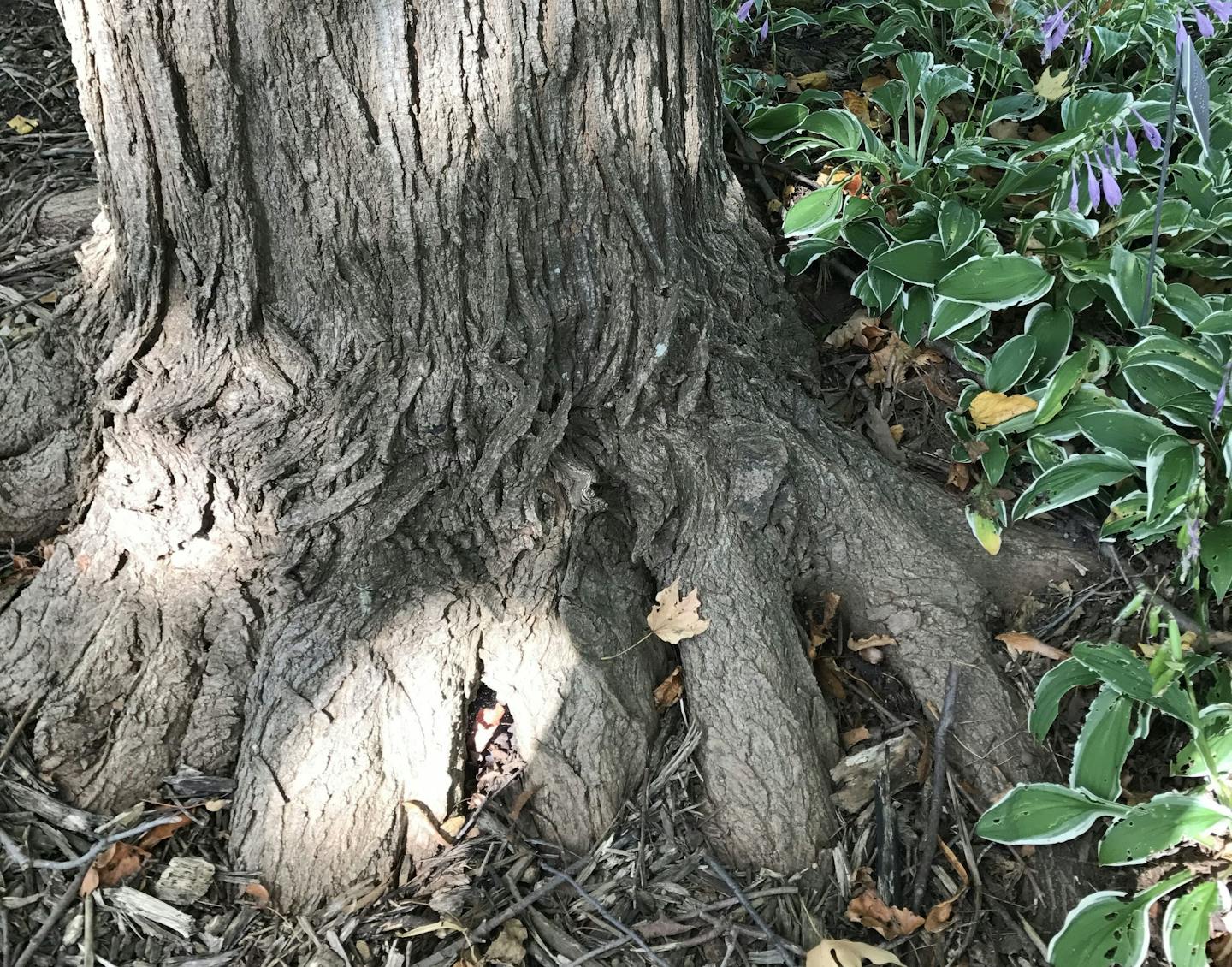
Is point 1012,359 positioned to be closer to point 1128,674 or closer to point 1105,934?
point 1128,674

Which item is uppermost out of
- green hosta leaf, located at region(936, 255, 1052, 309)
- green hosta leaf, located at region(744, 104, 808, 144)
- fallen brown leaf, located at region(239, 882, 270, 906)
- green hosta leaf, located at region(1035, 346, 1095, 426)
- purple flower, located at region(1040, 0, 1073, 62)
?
purple flower, located at region(1040, 0, 1073, 62)

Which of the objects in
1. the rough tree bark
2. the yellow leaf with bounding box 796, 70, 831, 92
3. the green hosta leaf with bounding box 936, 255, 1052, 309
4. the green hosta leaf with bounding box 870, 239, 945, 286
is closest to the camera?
the rough tree bark

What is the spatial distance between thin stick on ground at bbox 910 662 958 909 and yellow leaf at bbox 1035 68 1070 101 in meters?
1.86

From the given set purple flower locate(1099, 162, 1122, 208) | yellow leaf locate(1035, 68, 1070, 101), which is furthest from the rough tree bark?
yellow leaf locate(1035, 68, 1070, 101)

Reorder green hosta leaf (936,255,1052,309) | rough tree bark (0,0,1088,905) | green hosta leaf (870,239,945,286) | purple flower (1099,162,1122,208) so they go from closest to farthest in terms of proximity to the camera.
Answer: rough tree bark (0,0,1088,905)
purple flower (1099,162,1122,208)
green hosta leaf (936,255,1052,309)
green hosta leaf (870,239,945,286)

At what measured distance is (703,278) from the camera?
2.25 meters

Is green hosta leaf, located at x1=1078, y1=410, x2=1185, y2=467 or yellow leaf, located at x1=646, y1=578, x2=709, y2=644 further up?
green hosta leaf, located at x1=1078, y1=410, x2=1185, y2=467

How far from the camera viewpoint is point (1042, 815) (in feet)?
6.25

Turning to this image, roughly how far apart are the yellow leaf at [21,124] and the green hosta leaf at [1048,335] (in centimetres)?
296

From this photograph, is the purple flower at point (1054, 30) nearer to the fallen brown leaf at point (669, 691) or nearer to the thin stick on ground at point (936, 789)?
the thin stick on ground at point (936, 789)

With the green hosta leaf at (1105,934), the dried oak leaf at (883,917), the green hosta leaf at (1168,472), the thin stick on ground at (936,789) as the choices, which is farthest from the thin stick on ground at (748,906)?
the green hosta leaf at (1168,472)

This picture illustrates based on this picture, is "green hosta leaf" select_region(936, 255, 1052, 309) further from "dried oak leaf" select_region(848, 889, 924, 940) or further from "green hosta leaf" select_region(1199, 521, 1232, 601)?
"dried oak leaf" select_region(848, 889, 924, 940)

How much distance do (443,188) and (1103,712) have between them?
171 centimetres

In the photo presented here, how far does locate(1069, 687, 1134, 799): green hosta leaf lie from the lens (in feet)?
6.42
